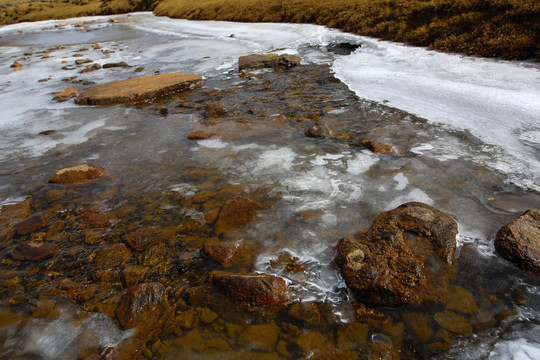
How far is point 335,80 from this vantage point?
690cm

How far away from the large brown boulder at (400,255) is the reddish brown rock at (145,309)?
1317mm

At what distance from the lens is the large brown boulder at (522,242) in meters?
2.30

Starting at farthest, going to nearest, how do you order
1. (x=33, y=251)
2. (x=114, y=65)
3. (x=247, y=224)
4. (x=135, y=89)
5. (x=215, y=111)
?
(x=114, y=65)
(x=135, y=89)
(x=215, y=111)
(x=247, y=224)
(x=33, y=251)

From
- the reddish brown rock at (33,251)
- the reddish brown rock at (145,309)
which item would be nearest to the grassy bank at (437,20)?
the reddish brown rock at (145,309)

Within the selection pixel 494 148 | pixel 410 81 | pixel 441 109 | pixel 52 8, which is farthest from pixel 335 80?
pixel 52 8

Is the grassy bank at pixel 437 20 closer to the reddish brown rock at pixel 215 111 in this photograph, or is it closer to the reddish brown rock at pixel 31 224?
the reddish brown rock at pixel 215 111

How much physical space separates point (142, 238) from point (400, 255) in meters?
2.18

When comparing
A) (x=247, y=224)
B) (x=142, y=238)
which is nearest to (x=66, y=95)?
(x=142, y=238)

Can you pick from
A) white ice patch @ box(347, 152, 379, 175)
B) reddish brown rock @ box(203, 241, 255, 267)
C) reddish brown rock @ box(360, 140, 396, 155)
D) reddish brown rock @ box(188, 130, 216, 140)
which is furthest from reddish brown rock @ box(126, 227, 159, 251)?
reddish brown rock @ box(360, 140, 396, 155)

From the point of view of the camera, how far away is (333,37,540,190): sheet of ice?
368cm

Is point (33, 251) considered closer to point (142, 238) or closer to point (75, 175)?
point (142, 238)

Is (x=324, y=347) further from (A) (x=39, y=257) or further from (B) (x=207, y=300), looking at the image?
(A) (x=39, y=257)

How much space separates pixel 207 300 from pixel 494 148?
367cm

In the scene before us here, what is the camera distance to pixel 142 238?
2.86 metres
